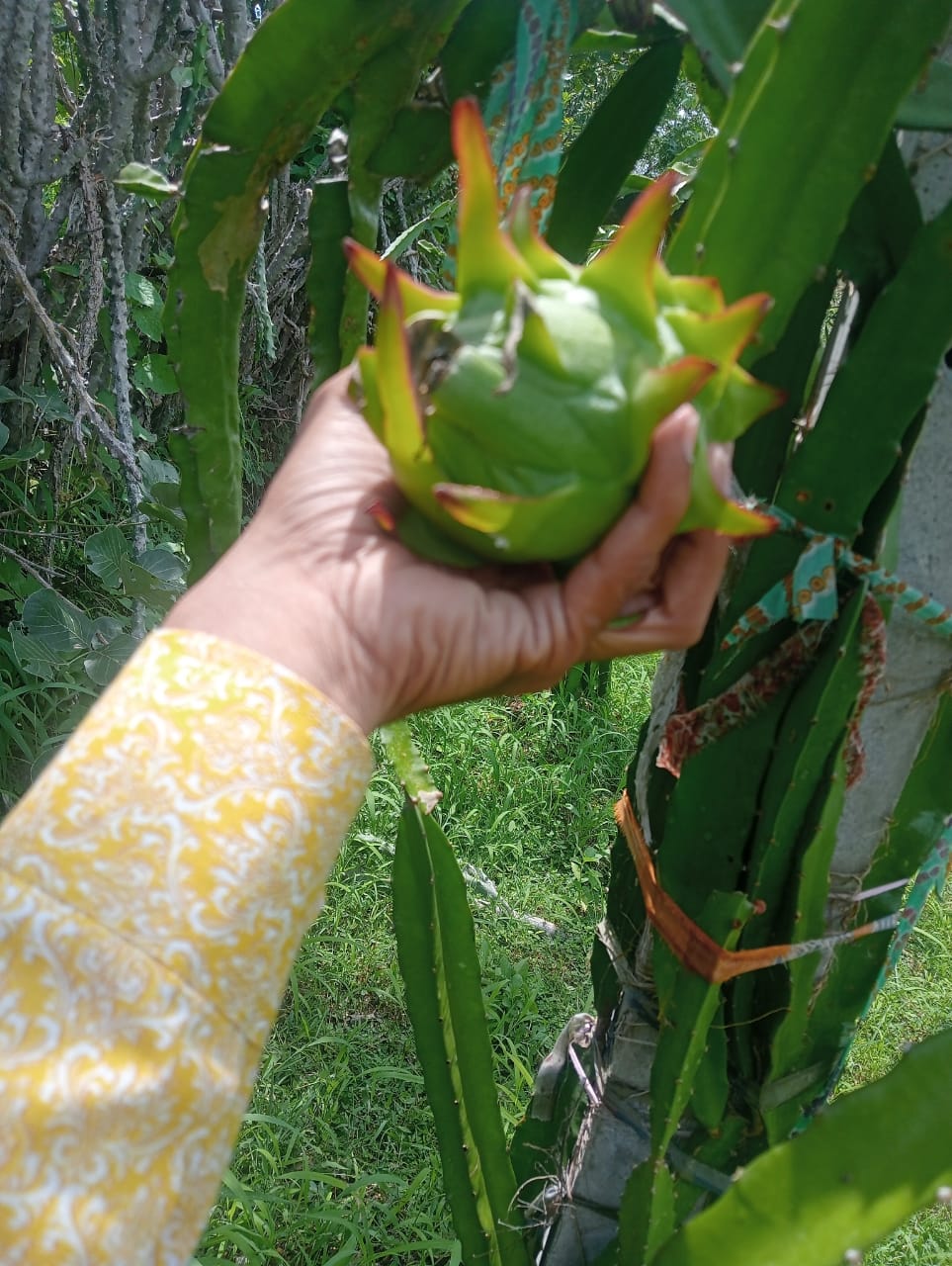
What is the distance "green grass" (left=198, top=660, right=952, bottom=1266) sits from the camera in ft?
4.05

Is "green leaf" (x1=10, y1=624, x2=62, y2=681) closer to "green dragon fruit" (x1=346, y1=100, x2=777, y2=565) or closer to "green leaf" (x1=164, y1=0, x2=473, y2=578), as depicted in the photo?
"green leaf" (x1=164, y1=0, x2=473, y2=578)

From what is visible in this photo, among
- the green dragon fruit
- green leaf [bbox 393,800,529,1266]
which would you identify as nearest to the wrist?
the green dragon fruit

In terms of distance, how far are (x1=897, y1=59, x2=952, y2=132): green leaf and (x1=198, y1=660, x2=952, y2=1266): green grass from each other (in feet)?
4.02

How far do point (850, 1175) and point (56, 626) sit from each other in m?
1.37

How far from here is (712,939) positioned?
681 mm

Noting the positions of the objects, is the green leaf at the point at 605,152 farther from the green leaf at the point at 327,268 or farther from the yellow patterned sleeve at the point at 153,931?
the yellow patterned sleeve at the point at 153,931

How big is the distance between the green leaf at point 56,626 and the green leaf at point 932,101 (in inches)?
53.3

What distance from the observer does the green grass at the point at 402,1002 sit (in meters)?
1.23

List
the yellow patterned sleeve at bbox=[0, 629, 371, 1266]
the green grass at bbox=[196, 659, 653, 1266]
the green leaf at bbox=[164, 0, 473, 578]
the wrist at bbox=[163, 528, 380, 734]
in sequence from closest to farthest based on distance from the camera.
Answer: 1. the yellow patterned sleeve at bbox=[0, 629, 371, 1266]
2. the wrist at bbox=[163, 528, 380, 734]
3. the green leaf at bbox=[164, 0, 473, 578]
4. the green grass at bbox=[196, 659, 653, 1266]

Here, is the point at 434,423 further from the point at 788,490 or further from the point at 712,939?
the point at 712,939

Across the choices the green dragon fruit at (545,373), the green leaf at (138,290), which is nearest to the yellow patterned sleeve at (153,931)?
the green dragon fruit at (545,373)

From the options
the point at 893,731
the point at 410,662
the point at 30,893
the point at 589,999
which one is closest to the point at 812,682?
the point at 893,731

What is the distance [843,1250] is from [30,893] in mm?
506

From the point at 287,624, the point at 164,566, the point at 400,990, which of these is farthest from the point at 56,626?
the point at 287,624
